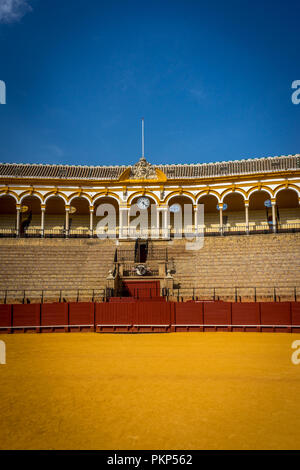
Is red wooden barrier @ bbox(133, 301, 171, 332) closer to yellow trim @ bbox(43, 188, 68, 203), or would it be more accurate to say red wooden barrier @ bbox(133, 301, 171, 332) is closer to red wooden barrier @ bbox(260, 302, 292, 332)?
red wooden barrier @ bbox(260, 302, 292, 332)

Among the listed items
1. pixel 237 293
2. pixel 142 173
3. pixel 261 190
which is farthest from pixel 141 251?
pixel 261 190

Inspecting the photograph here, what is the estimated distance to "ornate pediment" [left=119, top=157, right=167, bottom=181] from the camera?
3112 centimetres

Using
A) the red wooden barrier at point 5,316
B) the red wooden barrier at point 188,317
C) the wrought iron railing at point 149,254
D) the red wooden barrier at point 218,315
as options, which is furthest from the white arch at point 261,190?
the red wooden barrier at point 5,316

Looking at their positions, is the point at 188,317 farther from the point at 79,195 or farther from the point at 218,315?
the point at 79,195

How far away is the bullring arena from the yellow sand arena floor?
35 mm

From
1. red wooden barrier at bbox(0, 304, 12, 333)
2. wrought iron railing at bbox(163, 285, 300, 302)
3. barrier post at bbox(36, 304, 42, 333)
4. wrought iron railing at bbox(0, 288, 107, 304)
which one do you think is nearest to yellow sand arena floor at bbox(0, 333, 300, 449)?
barrier post at bbox(36, 304, 42, 333)

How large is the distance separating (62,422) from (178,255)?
65.5 ft

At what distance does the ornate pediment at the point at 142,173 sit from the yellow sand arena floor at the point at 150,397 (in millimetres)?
19818

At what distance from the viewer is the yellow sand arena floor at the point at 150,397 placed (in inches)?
222

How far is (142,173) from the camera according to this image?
3128 cm

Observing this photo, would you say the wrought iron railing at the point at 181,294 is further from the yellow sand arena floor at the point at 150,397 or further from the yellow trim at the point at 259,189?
the yellow trim at the point at 259,189

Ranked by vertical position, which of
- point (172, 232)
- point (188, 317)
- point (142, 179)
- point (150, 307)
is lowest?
point (188, 317)

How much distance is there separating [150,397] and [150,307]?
9.22 metres

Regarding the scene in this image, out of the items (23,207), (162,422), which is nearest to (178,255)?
(23,207)
